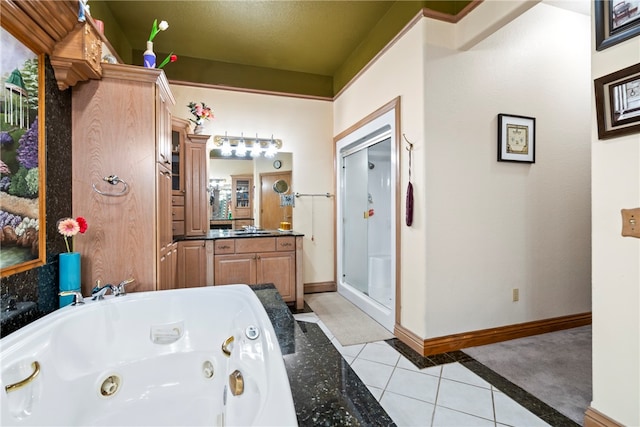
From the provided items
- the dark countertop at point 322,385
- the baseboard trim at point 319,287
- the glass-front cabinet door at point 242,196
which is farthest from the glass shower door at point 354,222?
the dark countertop at point 322,385

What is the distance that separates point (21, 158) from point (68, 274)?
650mm

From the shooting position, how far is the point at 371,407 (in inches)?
37.6

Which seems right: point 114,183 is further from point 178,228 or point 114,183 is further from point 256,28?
point 256,28

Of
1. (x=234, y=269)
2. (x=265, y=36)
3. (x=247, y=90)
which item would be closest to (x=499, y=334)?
(x=234, y=269)

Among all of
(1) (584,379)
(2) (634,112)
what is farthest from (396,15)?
(1) (584,379)

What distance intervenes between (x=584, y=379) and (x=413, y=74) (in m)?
2.35

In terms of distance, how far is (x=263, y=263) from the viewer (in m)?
2.97

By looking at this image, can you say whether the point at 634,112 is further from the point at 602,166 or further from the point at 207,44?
the point at 207,44

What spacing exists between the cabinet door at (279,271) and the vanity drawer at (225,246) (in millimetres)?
275

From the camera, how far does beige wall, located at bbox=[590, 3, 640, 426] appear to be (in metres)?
1.21

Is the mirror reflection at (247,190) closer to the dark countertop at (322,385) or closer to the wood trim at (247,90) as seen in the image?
the wood trim at (247,90)

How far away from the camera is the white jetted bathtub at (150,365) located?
1034 mm

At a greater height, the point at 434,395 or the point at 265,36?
the point at 265,36

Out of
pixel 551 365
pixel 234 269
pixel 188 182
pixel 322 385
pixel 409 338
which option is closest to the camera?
pixel 322 385
